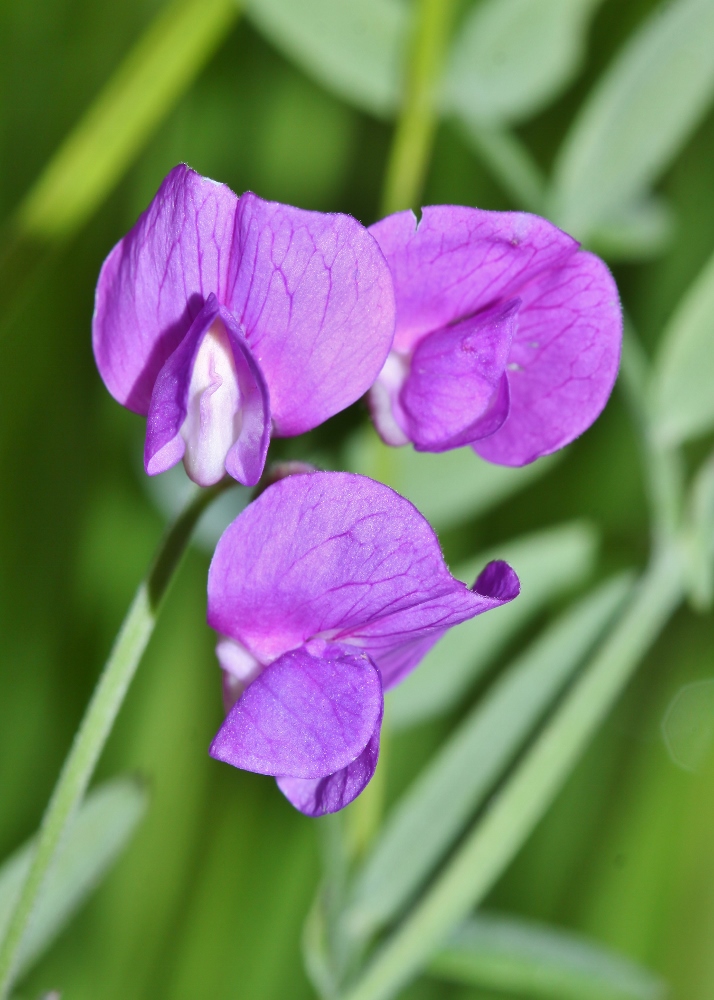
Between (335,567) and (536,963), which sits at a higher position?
(335,567)

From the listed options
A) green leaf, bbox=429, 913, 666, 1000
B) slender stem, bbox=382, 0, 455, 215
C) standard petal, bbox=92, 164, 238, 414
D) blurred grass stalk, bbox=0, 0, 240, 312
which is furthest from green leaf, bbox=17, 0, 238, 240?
green leaf, bbox=429, 913, 666, 1000

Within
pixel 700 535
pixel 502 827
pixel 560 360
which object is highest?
pixel 560 360

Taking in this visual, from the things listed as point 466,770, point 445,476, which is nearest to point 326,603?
point 466,770

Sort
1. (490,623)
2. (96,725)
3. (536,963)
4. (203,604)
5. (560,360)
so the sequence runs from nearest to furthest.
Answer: (96,725), (560,360), (536,963), (490,623), (203,604)

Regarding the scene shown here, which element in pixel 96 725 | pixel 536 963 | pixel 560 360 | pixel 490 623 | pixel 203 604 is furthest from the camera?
pixel 203 604

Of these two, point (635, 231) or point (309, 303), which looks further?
point (635, 231)

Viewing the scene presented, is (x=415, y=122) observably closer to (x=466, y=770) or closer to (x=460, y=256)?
(x=460, y=256)

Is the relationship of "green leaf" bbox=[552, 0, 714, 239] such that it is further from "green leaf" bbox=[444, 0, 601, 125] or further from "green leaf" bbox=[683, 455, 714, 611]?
"green leaf" bbox=[683, 455, 714, 611]
